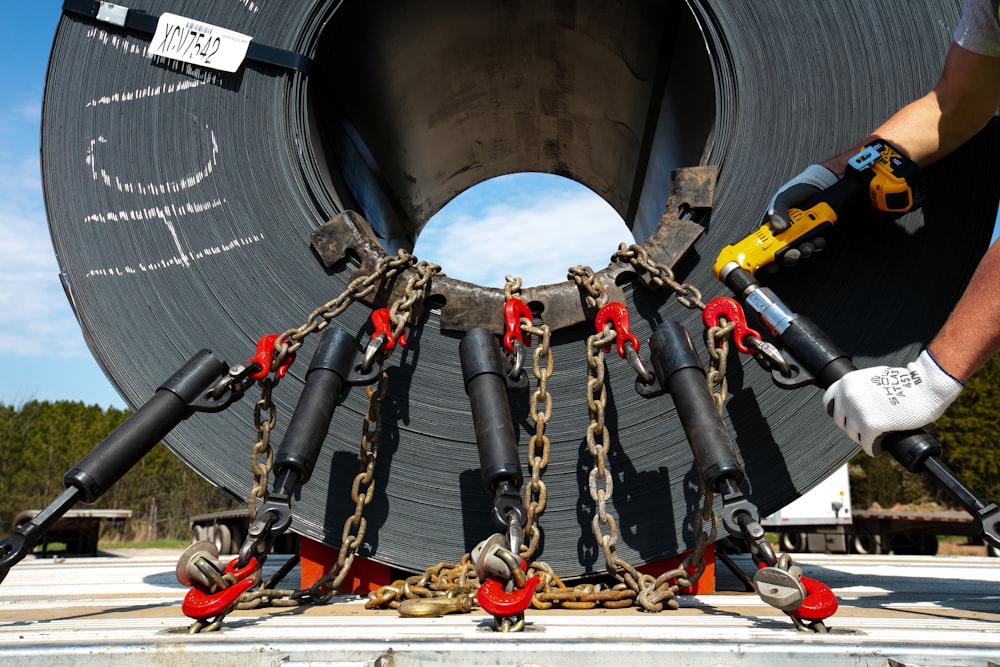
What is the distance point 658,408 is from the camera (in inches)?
92.7

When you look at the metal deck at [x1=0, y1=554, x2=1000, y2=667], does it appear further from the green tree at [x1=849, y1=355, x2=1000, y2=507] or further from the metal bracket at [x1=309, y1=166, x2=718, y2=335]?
the green tree at [x1=849, y1=355, x2=1000, y2=507]

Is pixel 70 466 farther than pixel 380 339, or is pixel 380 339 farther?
pixel 70 466

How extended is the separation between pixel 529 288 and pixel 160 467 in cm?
2789

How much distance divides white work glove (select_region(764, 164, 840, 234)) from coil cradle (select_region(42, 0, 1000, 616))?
152mm

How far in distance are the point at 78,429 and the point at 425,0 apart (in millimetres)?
27118

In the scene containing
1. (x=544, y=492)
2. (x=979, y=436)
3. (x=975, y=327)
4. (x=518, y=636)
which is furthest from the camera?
(x=979, y=436)

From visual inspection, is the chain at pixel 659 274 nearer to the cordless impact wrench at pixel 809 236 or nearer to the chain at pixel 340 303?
the cordless impact wrench at pixel 809 236

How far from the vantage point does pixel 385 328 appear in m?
2.18

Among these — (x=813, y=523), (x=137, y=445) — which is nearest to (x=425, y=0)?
(x=137, y=445)

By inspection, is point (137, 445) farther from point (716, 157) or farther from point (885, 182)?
point (885, 182)

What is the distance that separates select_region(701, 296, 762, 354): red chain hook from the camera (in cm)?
204

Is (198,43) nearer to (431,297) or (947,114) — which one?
(431,297)

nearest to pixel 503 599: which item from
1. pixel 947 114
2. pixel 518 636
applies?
pixel 518 636

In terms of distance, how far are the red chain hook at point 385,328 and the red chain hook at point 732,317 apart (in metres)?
0.80
